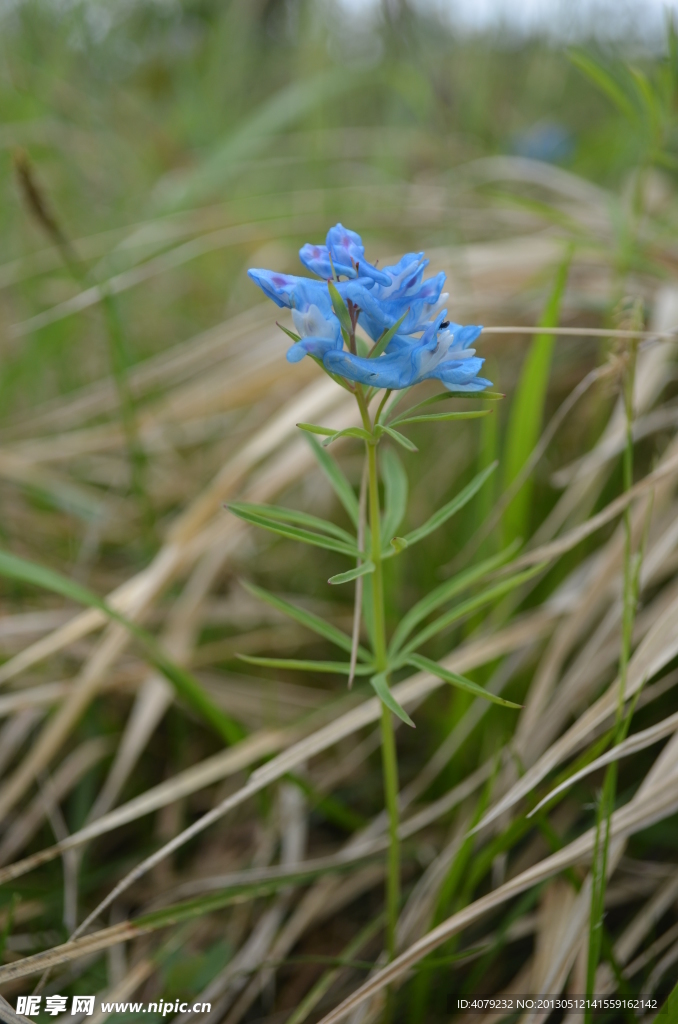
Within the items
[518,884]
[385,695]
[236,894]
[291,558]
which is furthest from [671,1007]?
[291,558]

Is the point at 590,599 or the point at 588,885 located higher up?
the point at 590,599

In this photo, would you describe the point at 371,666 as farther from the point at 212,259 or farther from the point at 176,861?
the point at 212,259

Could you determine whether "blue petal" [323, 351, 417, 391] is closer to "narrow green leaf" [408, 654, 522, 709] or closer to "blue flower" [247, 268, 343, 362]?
"blue flower" [247, 268, 343, 362]

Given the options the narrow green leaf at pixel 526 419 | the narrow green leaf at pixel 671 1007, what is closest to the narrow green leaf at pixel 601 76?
the narrow green leaf at pixel 526 419

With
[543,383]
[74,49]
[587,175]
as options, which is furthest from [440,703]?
[74,49]
